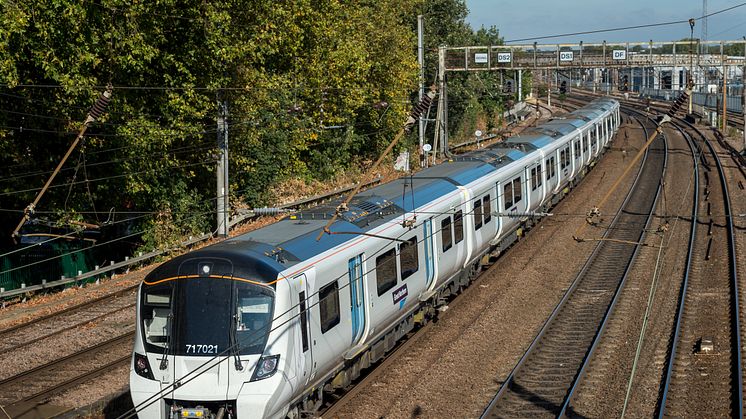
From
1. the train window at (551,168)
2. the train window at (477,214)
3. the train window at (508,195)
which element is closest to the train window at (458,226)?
the train window at (477,214)

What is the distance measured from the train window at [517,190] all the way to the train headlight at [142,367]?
14246 mm

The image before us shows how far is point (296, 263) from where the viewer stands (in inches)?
439

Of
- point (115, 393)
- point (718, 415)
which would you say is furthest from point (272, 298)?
point (718, 415)

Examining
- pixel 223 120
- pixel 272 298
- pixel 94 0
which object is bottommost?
pixel 272 298

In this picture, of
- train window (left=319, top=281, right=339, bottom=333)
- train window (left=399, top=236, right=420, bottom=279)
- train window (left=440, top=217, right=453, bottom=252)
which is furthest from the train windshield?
train window (left=440, top=217, right=453, bottom=252)

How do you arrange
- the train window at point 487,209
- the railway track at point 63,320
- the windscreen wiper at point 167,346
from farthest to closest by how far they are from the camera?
the train window at point 487,209 < the railway track at point 63,320 < the windscreen wiper at point 167,346

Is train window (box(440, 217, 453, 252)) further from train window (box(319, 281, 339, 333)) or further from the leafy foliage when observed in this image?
the leafy foliage

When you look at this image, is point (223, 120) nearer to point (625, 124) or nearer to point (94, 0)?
point (94, 0)

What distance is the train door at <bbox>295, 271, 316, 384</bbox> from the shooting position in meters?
10.9

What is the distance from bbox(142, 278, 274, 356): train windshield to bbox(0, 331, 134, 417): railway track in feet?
15.1

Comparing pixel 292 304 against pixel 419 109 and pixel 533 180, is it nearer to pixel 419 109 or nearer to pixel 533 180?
pixel 419 109

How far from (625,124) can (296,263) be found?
52799 mm

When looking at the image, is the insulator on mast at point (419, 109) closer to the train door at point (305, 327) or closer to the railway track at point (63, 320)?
the train door at point (305, 327)

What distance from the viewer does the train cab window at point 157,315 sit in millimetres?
10484
